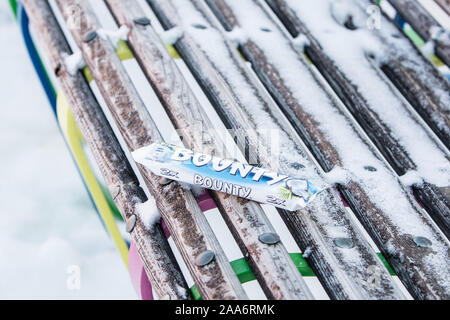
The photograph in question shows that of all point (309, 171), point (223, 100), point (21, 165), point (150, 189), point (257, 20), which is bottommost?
point (21, 165)

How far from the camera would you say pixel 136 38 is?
2.06 meters

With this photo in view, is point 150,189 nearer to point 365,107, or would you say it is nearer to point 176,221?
point 176,221

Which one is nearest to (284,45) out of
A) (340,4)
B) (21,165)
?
(340,4)

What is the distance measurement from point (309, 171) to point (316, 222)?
241 millimetres

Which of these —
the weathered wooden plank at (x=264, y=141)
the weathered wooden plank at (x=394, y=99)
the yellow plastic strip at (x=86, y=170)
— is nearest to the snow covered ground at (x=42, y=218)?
the yellow plastic strip at (x=86, y=170)

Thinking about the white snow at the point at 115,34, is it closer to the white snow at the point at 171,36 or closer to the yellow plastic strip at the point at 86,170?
the white snow at the point at 171,36

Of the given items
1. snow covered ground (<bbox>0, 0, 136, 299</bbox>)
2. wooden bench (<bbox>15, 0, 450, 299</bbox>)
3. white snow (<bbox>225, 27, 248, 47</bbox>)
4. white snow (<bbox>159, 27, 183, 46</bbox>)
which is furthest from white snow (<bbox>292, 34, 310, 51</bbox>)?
snow covered ground (<bbox>0, 0, 136, 299</bbox>)

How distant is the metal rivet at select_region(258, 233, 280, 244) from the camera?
54.3 inches

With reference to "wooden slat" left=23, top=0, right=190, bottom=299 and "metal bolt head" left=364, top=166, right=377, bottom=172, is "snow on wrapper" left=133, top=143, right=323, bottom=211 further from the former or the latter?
"metal bolt head" left=364, top=166, right=377, bottom=172

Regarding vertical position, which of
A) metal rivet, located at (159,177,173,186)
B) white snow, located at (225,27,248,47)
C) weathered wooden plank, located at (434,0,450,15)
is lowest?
metal rivet, located at (159,177,173,186)

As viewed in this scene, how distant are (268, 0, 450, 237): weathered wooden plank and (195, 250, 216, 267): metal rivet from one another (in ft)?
2.81

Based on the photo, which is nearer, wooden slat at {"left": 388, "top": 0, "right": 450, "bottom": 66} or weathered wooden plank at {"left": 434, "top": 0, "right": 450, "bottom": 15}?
wooden slat at {"left": 388, "top": 0, "right": 450, "bottom": 66}

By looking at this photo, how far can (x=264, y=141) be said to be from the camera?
1.73 m

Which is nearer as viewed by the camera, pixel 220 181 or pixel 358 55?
pixel 220 181
